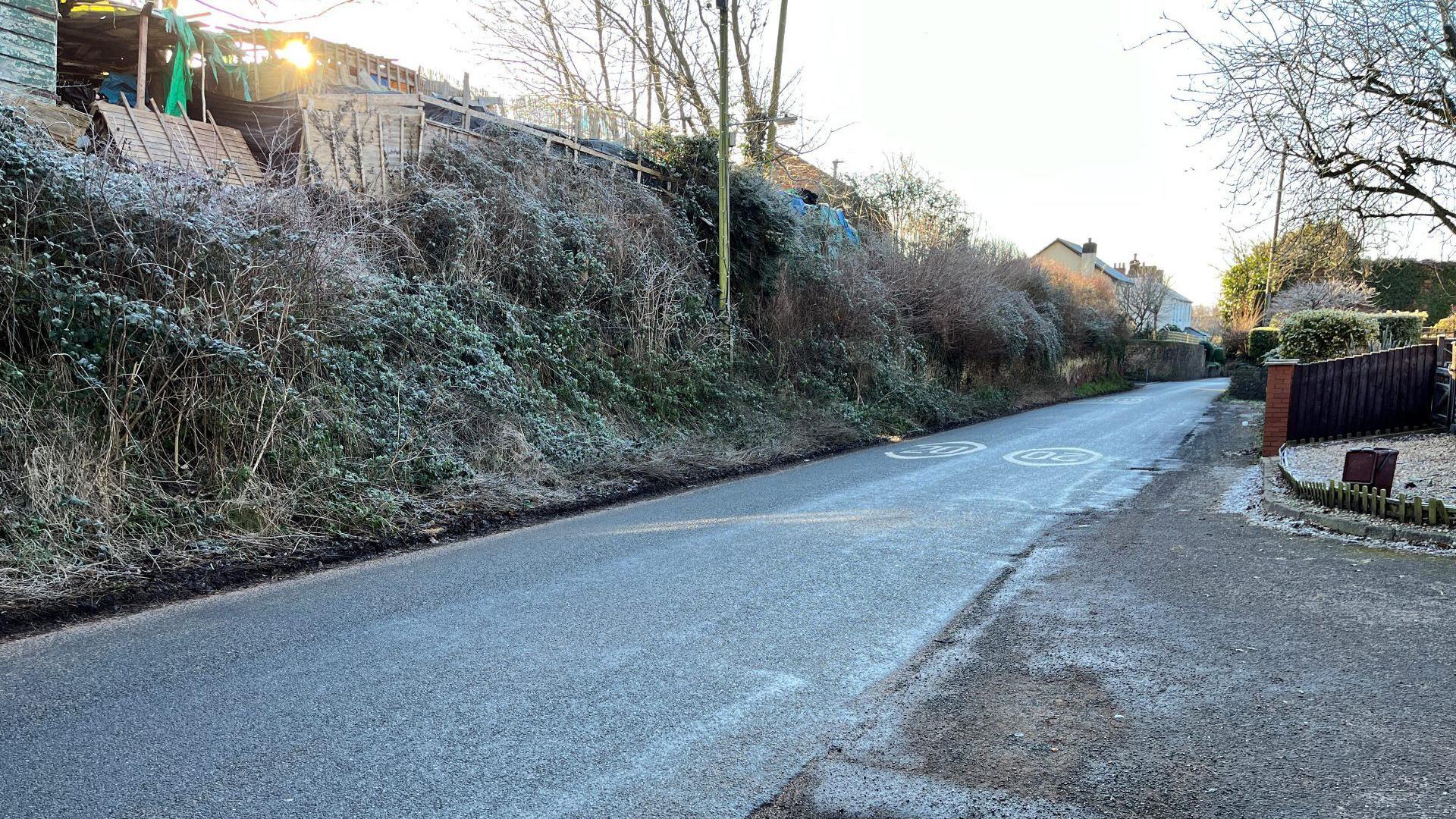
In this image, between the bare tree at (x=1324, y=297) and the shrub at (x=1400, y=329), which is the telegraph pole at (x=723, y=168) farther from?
the bare tree at (x=1324, y=297)

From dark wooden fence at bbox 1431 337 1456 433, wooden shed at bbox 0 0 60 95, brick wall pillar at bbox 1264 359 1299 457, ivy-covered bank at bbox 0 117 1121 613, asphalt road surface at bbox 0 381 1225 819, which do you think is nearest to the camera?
asphalt road surface at bbox 0 381 1225 819

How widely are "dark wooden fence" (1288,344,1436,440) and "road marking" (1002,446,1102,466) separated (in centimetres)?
291

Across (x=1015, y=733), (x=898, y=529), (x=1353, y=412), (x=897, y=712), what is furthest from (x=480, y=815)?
(x=1353, y=412)

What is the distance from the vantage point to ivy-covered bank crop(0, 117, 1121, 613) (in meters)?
6.06

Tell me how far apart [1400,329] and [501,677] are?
24.0 metres

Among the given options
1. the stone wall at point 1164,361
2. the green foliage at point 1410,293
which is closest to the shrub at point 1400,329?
the green foliage at point 1410,293

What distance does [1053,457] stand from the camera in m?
12.9

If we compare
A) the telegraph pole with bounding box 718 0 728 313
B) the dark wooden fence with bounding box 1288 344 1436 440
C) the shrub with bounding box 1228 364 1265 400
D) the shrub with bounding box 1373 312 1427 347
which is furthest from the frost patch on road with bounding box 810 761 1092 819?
the shrub with bounding box 1228 364 1265 400

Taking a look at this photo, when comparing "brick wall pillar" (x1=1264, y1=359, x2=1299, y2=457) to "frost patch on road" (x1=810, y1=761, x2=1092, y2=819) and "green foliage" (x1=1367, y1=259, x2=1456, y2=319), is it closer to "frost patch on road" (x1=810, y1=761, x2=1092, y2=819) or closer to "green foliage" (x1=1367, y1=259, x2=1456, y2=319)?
"frost patch on road" (x1=810, y1=761, x2=1092, y2=819)

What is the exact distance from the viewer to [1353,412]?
12984 millimetres

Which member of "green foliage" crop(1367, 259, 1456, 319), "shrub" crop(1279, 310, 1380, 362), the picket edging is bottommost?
the picket edging

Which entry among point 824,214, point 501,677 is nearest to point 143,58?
point 501,677

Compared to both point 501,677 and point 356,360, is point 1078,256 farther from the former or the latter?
point 501,677

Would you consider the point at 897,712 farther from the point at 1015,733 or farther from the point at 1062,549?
the point at 1062,549
